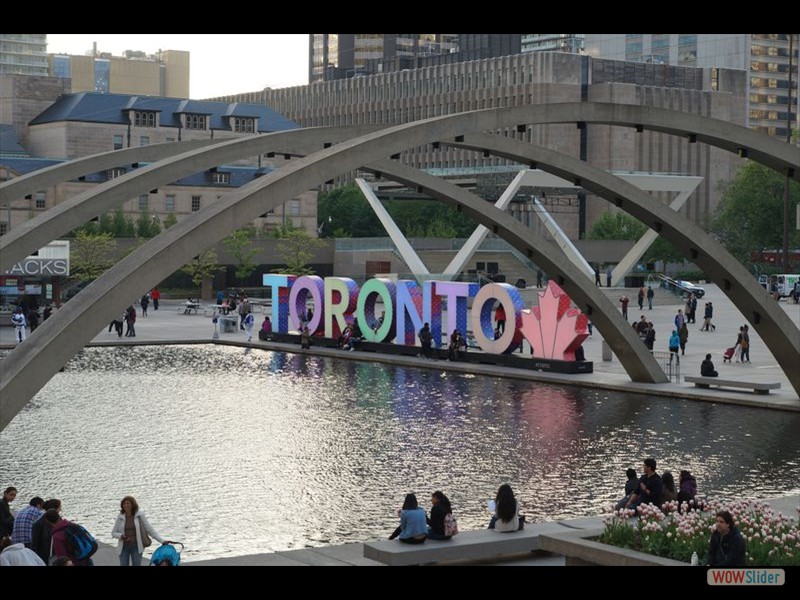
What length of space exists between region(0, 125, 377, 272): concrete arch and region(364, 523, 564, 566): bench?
592 cm

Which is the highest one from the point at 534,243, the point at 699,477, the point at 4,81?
the point at 4,81

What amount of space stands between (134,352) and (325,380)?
38.3ft

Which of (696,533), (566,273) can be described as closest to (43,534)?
(696,533)

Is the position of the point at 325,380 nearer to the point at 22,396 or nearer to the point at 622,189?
the point at 622,189

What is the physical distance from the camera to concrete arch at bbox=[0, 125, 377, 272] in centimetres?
1900

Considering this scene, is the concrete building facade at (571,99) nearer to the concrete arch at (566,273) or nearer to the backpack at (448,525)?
the concrete arch at (566,273)

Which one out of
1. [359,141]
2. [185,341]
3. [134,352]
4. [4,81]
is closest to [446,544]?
[359,141]

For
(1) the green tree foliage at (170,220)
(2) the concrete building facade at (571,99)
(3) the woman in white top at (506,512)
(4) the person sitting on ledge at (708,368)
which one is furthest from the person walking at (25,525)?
(2) the concrete building facade at (571,99)

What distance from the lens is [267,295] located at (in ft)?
290

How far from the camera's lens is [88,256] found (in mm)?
77062

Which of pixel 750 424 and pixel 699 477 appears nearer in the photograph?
pixel 699 477

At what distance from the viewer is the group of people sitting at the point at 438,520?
1579 cm

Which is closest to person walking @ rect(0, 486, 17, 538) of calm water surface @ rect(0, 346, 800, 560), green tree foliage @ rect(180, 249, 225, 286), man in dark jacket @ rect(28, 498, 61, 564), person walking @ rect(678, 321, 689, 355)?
man in dark jacket @ rect(28, 498, 61, 564)

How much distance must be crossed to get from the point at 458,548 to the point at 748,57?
174 m
